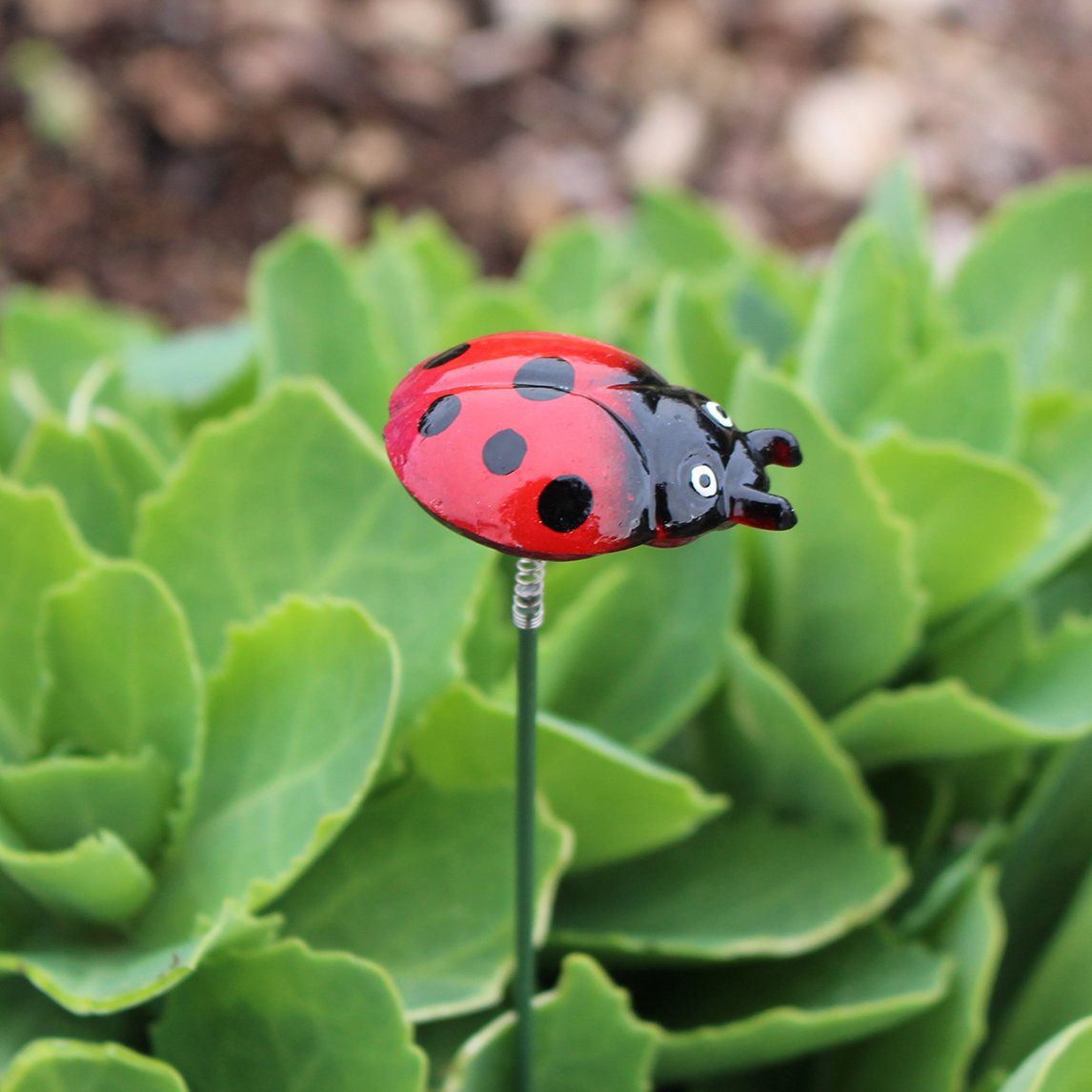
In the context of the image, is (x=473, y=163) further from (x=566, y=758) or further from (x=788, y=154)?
(x=566, y=758)

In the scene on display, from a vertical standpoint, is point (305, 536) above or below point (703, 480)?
below

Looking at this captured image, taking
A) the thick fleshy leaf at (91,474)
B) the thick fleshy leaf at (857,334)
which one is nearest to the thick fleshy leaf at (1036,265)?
the thick fleshy leaf at (857,334)

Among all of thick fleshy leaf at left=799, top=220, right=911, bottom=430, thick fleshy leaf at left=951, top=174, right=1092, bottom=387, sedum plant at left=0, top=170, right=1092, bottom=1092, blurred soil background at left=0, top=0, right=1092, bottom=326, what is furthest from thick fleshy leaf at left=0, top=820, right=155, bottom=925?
blurred soil background at left=0, top=0, right=1092, bottom=326

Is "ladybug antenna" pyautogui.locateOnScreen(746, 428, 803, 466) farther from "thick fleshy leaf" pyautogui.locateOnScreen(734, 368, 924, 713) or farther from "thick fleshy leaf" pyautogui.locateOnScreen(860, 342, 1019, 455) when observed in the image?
"thick fleshy leaf" pyautogui.locateOnScreen(860, 342, 1019, 455)

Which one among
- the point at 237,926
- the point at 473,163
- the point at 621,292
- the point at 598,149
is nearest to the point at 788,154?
the point at 598,149

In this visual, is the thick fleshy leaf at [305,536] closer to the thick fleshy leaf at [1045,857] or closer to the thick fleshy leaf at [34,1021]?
the thick fleshy leaf at [34,1021]

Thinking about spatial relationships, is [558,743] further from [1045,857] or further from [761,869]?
[1045,857]

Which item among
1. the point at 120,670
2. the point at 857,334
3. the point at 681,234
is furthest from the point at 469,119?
the point at 120,670
